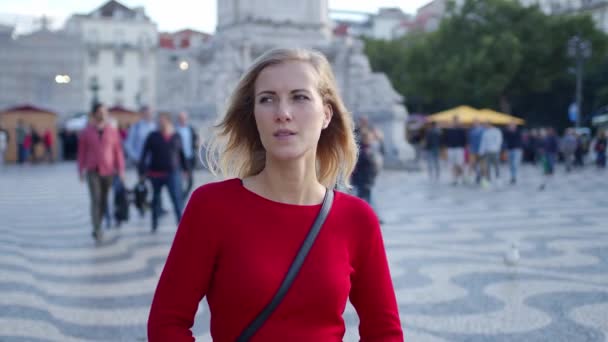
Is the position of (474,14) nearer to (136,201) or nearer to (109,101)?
(136,201)

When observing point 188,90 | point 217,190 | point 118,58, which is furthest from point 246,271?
point 118,58

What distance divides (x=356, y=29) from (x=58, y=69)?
52.3 m

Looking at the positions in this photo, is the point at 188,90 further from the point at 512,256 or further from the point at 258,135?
the point at 258,135

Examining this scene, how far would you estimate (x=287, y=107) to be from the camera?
1.82 meters

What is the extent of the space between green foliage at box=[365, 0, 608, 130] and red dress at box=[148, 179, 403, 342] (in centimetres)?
3716

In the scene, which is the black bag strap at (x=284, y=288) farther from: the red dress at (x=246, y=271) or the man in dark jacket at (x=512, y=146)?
the man in dark jacket at (x=512, y=146)

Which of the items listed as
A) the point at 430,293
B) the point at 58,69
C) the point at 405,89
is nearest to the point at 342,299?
the point at 430,293

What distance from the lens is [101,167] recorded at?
7906mm

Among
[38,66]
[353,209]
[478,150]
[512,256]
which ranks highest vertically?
[38,66]

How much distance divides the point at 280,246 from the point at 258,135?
458 mm

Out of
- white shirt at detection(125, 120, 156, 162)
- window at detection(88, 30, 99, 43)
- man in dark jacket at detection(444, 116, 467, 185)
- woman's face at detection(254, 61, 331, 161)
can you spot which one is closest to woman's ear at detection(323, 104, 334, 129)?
woman's face at detection(254, 61, 331, 161)

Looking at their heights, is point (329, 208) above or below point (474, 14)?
below

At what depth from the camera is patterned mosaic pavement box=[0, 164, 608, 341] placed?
434 cm

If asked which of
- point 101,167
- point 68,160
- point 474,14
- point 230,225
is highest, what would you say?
point 474,14
